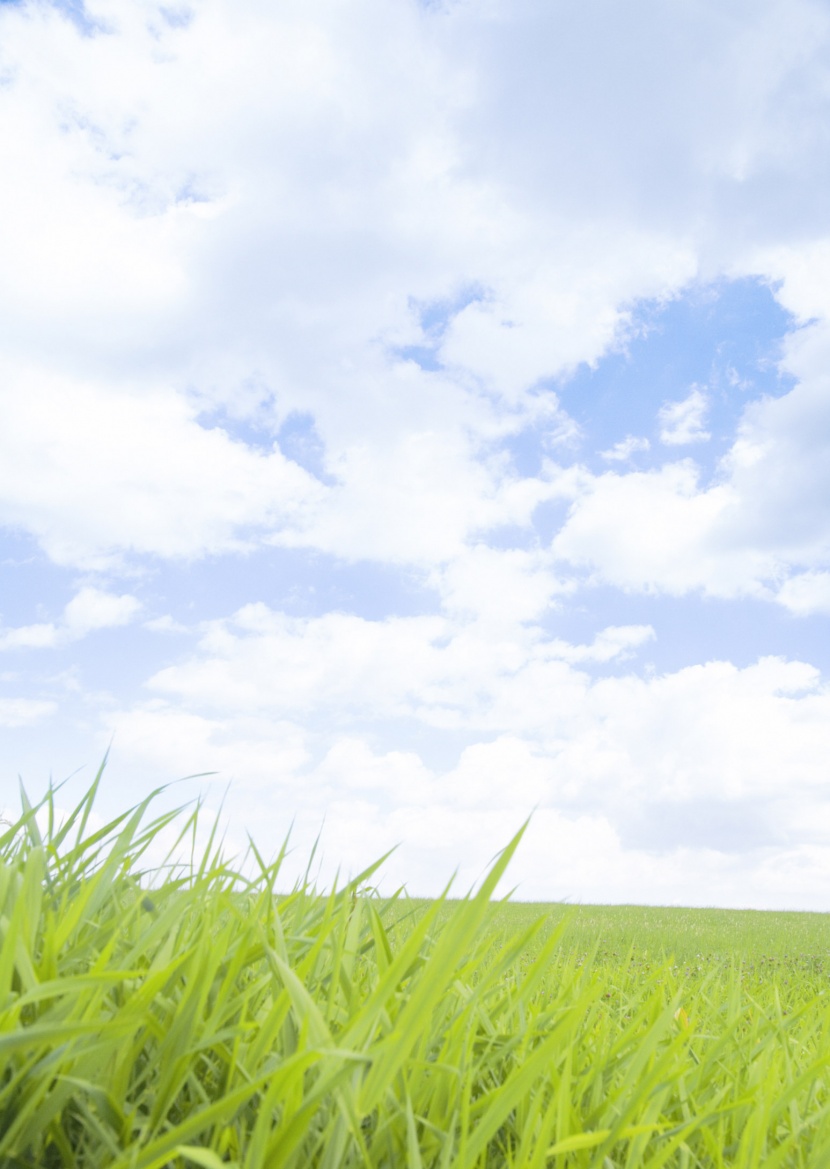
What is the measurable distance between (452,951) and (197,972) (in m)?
0.54

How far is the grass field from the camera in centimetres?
164

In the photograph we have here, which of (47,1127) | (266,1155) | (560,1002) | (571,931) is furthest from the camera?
(571,931)

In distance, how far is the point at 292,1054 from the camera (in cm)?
189

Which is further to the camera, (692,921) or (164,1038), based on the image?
(692,921)

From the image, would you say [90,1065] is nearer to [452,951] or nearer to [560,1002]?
[452,951]

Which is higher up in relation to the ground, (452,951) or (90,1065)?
(452,951)

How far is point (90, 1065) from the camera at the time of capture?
5.66ft

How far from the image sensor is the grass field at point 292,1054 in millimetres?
1638

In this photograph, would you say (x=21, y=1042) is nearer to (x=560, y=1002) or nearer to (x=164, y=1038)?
(x=164, y=1038)

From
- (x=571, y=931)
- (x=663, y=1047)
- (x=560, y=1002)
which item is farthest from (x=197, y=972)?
(x=571, y=931)

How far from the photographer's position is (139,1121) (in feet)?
5.74

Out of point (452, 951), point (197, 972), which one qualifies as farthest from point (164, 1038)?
point (452, 951)

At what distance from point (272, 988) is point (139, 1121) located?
50 centimetres

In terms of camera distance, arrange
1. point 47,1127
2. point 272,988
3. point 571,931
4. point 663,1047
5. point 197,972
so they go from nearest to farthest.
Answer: point 47,1127 → point 197,972 → point 272,988 → point 663,1047 → point 571,931
